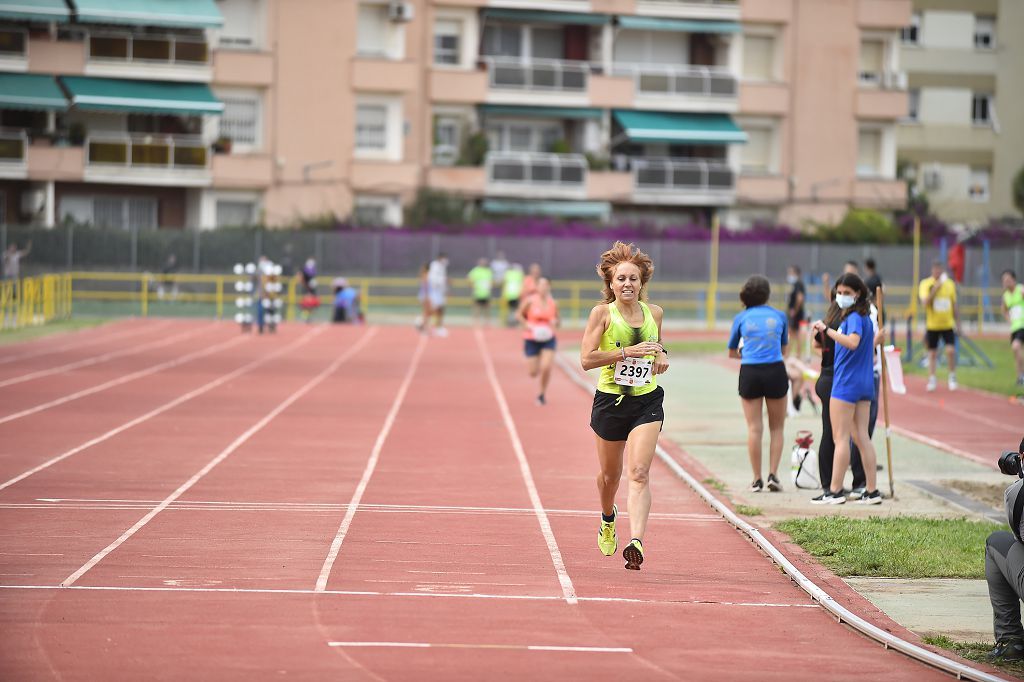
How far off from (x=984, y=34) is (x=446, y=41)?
2432cm

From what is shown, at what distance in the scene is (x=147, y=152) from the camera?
52.5 m

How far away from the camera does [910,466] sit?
16.7 metres

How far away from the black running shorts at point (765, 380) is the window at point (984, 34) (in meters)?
57.0

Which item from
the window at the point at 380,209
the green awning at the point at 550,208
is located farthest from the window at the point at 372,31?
the green awning at the point at 550,208

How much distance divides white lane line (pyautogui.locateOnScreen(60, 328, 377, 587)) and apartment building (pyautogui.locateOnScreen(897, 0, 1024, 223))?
41.0m

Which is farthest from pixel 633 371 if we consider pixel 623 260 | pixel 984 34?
pixel 984 34

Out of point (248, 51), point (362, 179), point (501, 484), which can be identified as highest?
point (248, 51)

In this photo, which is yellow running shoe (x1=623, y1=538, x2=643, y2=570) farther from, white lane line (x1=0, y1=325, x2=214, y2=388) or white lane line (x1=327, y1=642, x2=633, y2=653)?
white lane line (x1=0, y1=325, x2=214, y2=388)

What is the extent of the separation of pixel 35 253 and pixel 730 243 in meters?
22.7

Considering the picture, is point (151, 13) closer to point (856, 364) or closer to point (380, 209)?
point (380, 209)

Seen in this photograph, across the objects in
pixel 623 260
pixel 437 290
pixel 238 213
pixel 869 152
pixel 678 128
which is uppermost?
pixel 678 128

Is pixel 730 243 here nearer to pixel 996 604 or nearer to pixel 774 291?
pixel 774 291

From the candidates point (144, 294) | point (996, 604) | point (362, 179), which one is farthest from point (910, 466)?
point (362, 179)

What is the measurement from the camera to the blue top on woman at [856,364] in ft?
44.3
